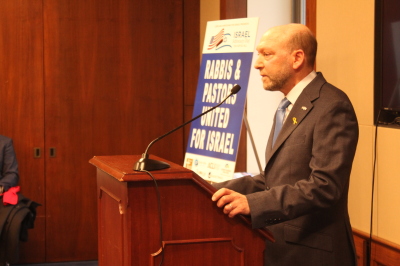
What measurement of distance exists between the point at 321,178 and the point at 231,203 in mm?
348

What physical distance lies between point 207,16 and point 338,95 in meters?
3.73

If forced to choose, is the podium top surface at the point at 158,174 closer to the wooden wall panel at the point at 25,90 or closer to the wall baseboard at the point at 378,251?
the wall baseboard at the point at 378,251

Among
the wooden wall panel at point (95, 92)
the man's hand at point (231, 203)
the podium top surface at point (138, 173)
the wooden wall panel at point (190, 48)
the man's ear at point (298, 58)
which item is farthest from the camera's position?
the wooden wall panel at point (190, 48)

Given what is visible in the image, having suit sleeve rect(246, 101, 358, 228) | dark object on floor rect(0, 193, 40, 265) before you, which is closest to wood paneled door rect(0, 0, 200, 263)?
dark object on floor rect(0, 193, 40, 265)

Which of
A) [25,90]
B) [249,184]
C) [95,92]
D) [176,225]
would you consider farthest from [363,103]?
[25,90]

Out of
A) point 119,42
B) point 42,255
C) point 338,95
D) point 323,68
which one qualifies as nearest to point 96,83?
point 119,42

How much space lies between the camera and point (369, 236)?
9.84 feet

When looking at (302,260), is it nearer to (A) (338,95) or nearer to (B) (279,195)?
(B) (279,195)

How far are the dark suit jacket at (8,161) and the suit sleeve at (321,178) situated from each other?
11.9ft

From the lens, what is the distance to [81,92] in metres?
5.77

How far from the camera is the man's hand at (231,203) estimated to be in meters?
1.88

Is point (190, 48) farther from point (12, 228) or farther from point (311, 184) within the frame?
point (311, 184)

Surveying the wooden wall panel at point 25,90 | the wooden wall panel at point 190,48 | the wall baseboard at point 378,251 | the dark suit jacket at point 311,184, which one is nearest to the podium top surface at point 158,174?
the dark suit jacket at point 311,184

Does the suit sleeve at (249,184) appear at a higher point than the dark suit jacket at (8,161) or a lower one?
higher
